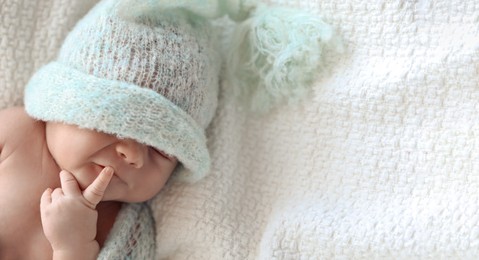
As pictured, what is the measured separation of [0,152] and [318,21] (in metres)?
0.67

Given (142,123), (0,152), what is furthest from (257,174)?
(0,152)

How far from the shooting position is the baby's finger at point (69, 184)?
117 centimetres

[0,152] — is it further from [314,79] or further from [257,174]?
[314,79]

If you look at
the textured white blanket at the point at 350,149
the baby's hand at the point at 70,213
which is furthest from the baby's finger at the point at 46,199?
the textured white blanket at the point at 350,149

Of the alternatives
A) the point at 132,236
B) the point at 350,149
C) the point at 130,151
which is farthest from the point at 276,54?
the point at 132,236

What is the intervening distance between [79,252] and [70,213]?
0.08m

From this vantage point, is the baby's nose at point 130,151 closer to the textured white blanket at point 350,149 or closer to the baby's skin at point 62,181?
the baby's skin at point 62,181

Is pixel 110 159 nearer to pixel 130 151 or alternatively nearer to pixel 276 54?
pixel 130 151

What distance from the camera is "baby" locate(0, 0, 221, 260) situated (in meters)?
1.16

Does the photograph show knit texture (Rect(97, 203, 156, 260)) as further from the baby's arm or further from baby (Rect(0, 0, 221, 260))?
the baby's arm

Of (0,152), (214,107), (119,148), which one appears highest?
(214,107)

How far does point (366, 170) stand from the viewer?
130 centimetres

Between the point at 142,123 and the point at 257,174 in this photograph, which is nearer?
the point at 142,123

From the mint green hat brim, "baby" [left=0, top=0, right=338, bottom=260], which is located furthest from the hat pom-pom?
the mint green hat brim
